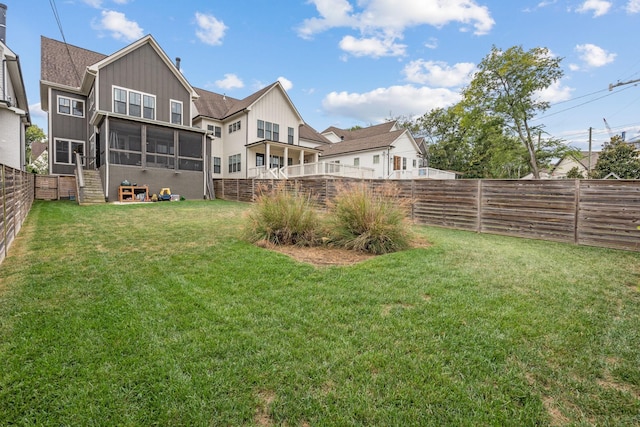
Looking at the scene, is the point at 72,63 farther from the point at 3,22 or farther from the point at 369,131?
the point at 369,131

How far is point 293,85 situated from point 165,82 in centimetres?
1009

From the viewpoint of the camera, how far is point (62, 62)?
17953mm

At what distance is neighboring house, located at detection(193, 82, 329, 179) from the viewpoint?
21.0 metres

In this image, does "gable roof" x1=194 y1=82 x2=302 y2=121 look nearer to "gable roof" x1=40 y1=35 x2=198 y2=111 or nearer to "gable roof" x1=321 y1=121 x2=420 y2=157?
"gable roof" x1=40 y1=35 x2=198 y2=111

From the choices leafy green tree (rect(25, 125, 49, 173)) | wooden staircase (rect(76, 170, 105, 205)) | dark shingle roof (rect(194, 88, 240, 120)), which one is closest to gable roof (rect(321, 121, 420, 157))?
dark shingle roof (rect(194, 88, 240, 120))

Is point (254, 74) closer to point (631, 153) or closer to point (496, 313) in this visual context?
point (496, 313)

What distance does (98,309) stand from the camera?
2666 mm

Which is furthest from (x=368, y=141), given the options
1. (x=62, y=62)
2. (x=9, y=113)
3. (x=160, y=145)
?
(x=9, y=113)

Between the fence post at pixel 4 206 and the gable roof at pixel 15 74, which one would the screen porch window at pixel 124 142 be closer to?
the gable roof at pixel 15 74

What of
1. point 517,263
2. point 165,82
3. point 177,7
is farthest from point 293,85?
point 517,263

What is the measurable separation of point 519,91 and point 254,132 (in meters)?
19.9

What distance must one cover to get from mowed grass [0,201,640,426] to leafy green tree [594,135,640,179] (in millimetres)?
25639

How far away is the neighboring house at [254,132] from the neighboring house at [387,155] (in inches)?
163

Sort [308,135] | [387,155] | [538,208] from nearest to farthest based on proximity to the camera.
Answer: [538,208], [387,155], [308,135]
